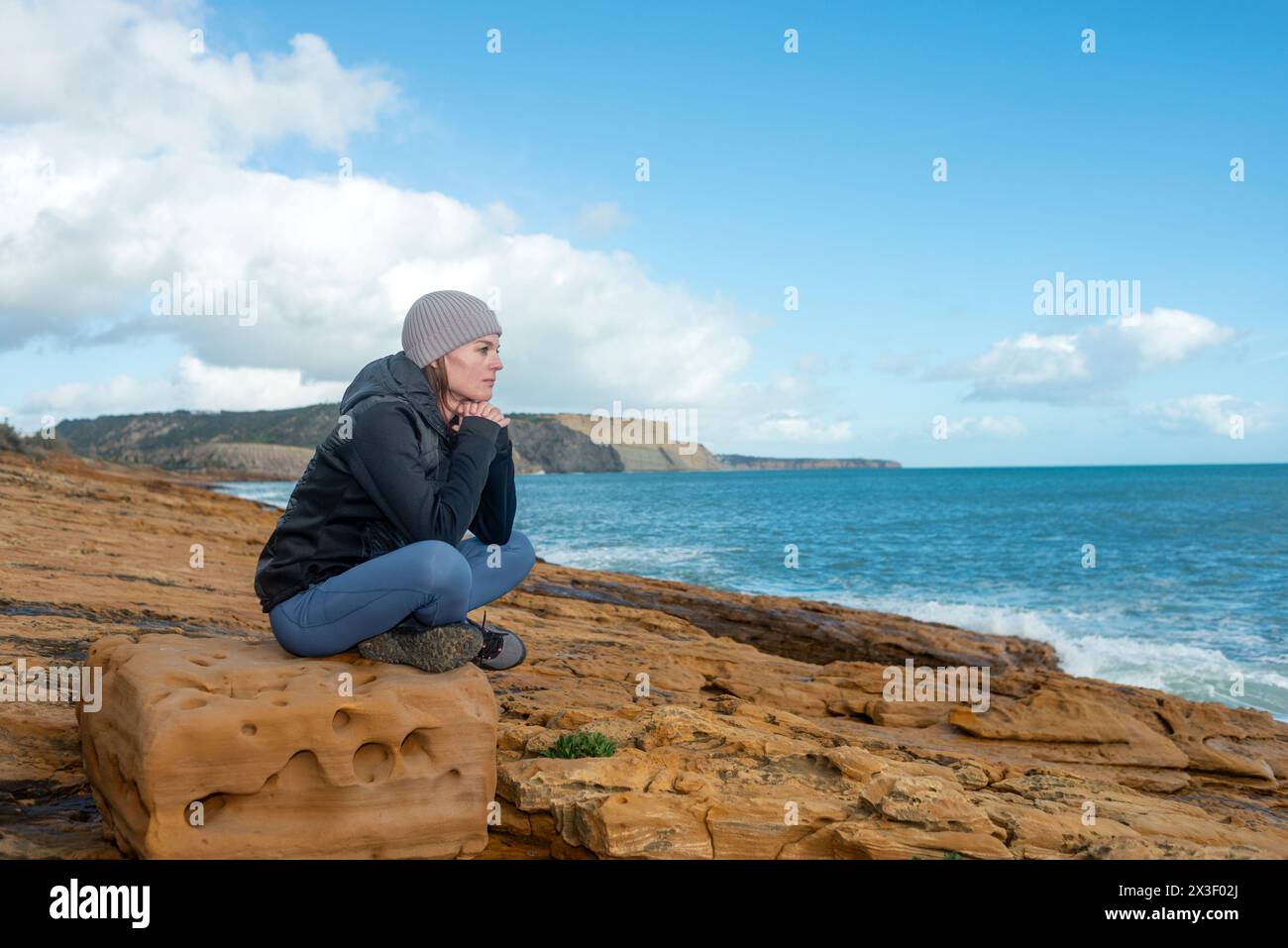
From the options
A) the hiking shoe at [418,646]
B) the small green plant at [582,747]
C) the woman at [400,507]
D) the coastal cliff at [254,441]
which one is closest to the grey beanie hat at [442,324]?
the woman at [400,507]

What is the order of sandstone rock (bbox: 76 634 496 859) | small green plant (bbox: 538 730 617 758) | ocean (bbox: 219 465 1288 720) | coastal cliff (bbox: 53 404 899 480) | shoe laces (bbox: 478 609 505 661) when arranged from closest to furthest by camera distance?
sandstone rock (bbox: 76 634 496 859) → small green plant (bbox: 538 730 617 758) → shoe laces (bbox: 478 609 505 661) → ocean (bbox: 219 465 1288 720) → coastal cliff (bbox: 53 404 899 480)

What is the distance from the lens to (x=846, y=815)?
173 inches

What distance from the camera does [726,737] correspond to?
5293mm

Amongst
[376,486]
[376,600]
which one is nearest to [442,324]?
[376,486]

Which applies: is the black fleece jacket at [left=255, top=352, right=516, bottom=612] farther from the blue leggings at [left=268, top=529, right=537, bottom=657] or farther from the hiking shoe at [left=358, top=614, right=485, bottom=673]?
the hiking shoe at [left=358, top=614, right=485, bottom=673]

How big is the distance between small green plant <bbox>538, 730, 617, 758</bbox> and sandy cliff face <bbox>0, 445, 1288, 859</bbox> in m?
0.11

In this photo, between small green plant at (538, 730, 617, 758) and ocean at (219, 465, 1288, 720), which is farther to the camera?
ocean at (219, 465, 1288, 720)

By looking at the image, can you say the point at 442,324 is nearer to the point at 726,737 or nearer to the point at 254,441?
the point at 726,737

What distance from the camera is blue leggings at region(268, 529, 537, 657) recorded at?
4.06 metres

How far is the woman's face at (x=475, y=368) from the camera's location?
14.7 ft

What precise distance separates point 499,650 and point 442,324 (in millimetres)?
2065

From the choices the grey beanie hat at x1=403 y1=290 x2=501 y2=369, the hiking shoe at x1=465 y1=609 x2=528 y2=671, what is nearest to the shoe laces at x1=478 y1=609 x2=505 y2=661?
the hiking shoe at x1=465 y1=609 x2=528 y2=671

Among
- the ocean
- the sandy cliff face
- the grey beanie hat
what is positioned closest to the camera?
the sandy cliff face
